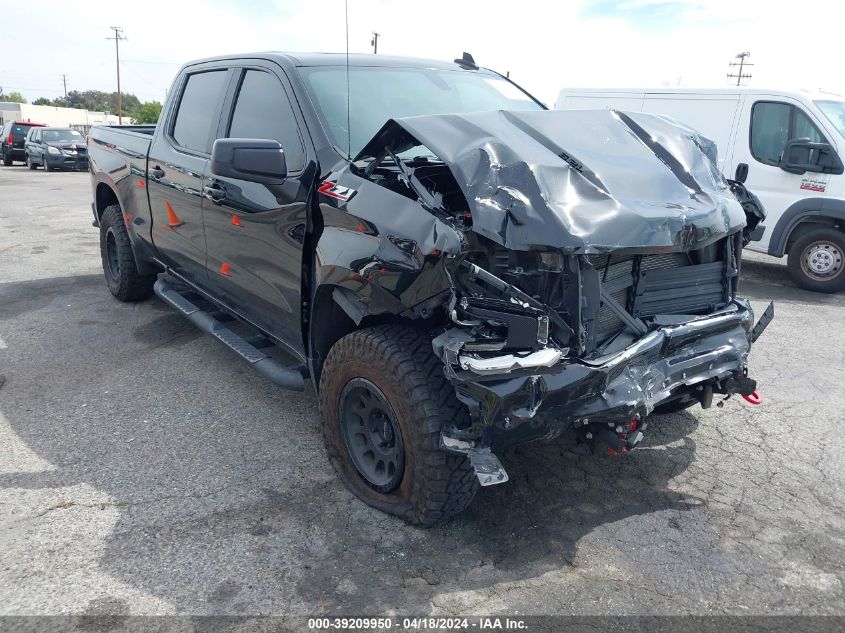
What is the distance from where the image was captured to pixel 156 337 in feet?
17.9

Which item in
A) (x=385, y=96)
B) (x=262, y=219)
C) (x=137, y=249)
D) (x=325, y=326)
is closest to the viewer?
(x=325, y=326)

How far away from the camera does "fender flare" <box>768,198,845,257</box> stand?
24.0 feet

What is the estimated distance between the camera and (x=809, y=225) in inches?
305

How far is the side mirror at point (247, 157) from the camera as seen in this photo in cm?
301

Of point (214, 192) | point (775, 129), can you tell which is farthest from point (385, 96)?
point (775, 129)

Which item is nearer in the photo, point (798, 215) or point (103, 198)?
point (103, 198)

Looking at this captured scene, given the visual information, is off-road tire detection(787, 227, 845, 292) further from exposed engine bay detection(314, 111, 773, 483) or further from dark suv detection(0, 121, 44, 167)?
dark suv detection(0, 121, 44, 167)

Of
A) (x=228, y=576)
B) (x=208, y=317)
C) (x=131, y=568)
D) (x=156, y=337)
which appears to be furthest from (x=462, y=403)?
(x=156, y=337)

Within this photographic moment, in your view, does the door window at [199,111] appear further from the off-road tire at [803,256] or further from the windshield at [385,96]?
the off-road tire at [803,256]

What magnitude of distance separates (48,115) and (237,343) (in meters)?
77.5

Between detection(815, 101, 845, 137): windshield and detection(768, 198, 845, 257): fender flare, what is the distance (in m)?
0.77

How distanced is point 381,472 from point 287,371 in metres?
0.89

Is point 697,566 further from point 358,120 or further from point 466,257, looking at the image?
point 358,120

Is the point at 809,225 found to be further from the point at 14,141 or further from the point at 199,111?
the point at 14,141
